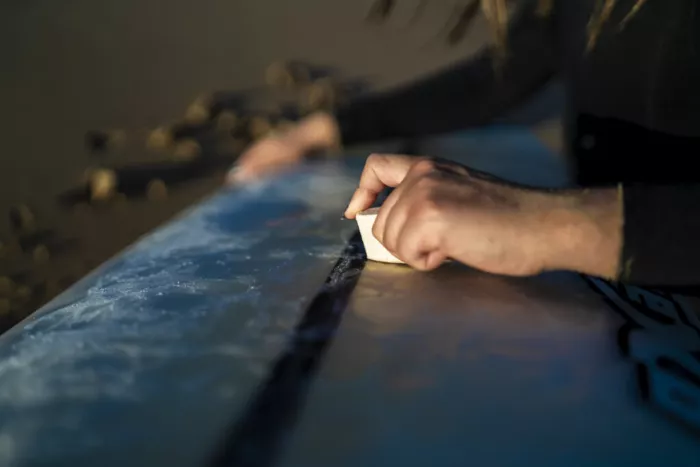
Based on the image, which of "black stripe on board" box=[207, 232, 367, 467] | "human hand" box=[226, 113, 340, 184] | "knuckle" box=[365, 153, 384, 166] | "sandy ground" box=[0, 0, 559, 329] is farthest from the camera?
"sandy ground" box=[0, 0, 559, 329]

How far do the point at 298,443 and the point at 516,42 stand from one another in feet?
3.02

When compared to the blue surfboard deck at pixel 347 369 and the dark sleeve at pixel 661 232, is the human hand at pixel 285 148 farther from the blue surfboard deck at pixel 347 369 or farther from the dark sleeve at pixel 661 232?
the dark sleeve at pixel 661 232

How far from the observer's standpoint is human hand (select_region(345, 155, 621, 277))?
20.0 inches

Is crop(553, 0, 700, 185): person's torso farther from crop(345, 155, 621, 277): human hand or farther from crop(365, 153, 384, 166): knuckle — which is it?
crop(365, 153, 384, 166): knuckle

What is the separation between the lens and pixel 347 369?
0.45 m

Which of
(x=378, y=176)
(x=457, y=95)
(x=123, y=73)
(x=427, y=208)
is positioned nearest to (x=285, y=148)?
(x=457, y=95)

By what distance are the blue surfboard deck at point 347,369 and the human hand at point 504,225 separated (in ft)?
0.13

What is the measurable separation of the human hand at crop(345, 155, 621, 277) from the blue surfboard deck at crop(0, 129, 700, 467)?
0.13ft

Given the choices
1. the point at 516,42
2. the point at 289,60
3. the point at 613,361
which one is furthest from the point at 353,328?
the point at 289,60

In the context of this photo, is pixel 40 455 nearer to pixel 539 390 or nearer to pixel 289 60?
pixel 539 390

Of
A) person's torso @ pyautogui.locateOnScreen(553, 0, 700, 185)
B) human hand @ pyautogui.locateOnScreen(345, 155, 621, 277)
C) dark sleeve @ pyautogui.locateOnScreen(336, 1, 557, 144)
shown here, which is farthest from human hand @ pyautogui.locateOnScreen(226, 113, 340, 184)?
human hand @ pyautogui.locateOnScreen(345, 155, 621, 277)

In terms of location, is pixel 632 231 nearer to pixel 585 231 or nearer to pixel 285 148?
pixel 585 231

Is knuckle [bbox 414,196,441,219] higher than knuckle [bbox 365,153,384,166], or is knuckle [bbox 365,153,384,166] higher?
knuckle [bbox 365,153,384,166]

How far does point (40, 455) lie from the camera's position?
39 cm
